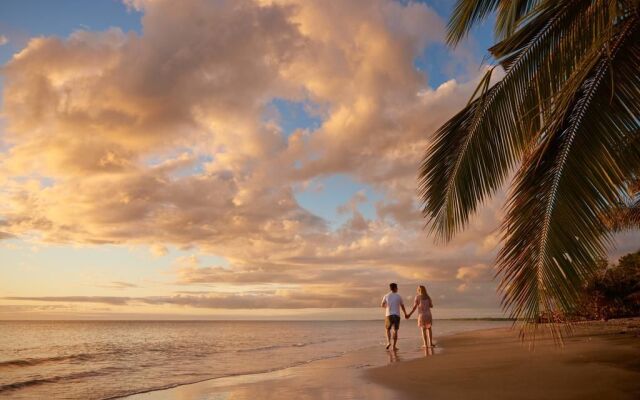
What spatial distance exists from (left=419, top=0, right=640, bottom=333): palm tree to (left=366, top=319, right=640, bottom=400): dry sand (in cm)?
295

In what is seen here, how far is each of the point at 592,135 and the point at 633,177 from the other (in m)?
0.48

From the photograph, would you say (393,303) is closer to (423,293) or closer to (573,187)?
(423,293)

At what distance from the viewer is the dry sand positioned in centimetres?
648

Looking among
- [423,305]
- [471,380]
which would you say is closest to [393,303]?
[423,305]

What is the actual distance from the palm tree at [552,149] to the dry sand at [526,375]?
2954 millimetres

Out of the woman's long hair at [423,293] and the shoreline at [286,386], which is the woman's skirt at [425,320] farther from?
the shoreline at [286,386]

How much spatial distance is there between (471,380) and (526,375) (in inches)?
36.4

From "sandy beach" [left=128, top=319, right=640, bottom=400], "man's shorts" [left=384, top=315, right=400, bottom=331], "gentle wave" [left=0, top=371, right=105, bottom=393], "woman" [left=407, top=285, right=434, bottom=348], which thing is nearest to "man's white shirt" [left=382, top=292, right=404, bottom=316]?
"man's shorts" [left=384, top=315, right=400, bottom=331]

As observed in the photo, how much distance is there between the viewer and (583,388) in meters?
6.57

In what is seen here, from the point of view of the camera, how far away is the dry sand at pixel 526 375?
255 inches

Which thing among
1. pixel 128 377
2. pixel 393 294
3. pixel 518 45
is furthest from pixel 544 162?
pixel 128 377

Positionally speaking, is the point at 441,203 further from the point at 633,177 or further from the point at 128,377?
the point at 128,377

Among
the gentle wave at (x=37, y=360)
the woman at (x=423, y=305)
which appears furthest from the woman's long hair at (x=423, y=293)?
the gentle wave at (x=37, y=360)

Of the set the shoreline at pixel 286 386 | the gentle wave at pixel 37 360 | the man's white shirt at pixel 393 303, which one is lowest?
the shoreline at pixel 286 386
